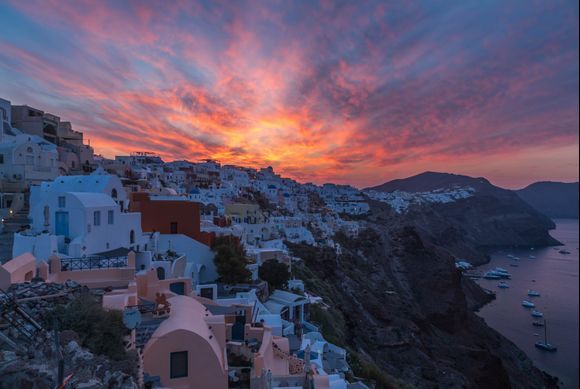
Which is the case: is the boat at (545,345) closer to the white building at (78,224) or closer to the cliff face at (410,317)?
the cliff face at (410,317)

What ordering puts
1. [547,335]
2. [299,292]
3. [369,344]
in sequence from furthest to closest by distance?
[547,335], [369,344], [299,292]

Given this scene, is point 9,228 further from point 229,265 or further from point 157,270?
point 229,265

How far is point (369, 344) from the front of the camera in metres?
29.4

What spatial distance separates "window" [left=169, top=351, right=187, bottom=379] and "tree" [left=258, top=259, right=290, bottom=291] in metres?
15.5

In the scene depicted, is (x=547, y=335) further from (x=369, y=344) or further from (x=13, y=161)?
(x=13, y=161)

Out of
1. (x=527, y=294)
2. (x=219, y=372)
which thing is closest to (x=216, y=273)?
(x=219, y=372)

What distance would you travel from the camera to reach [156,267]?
645 inches

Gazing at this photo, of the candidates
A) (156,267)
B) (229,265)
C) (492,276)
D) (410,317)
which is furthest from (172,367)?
(492,276)

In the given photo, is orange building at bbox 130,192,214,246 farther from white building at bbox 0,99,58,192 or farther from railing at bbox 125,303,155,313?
railing at bbox 125,303,155,313

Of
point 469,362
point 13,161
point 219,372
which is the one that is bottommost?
point 469,362

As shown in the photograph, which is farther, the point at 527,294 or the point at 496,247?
the point at 496,247

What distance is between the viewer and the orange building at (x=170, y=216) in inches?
826

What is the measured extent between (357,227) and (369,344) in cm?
3198

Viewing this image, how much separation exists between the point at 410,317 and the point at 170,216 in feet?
89.5
